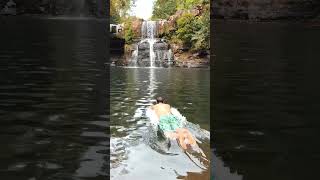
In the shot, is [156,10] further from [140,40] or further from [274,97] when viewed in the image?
[274,97]

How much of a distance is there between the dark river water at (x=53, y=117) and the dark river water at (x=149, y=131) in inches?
32.7

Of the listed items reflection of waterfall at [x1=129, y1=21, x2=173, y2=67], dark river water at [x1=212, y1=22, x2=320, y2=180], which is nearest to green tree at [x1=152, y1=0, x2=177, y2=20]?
reflection of waterfall at [x1=129, y1=21, x2=173, y2=67]

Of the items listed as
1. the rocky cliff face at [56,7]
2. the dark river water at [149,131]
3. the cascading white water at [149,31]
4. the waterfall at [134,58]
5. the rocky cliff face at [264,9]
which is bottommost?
the dark river water at [149,131]

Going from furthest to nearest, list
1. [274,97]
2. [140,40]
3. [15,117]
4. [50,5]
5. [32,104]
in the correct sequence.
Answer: [50,5] < [140,40] < [274,97] < [32,104] < [15,117]

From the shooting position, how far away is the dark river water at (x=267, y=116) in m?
12.2

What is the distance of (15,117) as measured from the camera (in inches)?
663

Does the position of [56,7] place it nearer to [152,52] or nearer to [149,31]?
[149,31]

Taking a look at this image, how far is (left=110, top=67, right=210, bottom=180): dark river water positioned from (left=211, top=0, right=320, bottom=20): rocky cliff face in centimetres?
3642

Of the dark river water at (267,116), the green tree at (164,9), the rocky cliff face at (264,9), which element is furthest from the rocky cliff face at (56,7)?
the dark river water at (267,116)

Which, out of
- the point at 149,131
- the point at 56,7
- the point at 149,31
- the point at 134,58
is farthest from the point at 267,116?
the point at 56,7

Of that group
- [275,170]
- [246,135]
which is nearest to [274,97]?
[246,135]

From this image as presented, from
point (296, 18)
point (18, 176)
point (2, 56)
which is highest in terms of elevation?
point (296, 18)

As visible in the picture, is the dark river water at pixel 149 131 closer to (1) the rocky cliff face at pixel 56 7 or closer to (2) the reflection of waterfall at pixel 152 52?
(2) the reflection of waterfall at pixel 152 52

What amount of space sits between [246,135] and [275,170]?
3187mm
